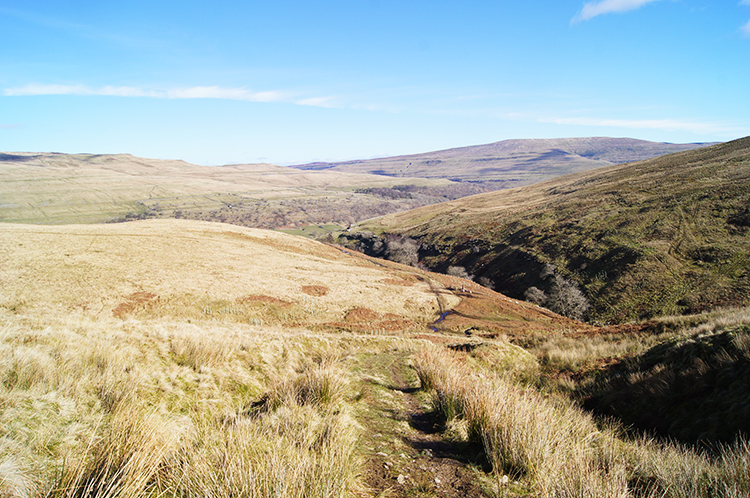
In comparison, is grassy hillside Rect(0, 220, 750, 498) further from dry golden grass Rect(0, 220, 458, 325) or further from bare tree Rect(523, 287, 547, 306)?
bare tree Rect(523, 287, 547, 306)

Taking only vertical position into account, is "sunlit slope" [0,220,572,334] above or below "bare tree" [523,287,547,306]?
above

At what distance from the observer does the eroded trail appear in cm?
385

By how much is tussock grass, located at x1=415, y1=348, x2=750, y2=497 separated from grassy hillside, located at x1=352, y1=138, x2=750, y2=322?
35.4m

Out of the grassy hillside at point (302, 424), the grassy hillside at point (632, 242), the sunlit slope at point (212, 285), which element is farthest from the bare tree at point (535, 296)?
the grassy hillside at point (302, 424)

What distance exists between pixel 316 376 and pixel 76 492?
13.3 ft

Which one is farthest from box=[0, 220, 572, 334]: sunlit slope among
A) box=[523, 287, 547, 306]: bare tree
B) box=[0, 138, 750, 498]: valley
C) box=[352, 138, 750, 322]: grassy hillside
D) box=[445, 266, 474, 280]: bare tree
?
box=[445, 266, 474, 280]: bare tree

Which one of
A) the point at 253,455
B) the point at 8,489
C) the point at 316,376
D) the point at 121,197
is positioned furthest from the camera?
the point at 121,197

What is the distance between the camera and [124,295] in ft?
67.8

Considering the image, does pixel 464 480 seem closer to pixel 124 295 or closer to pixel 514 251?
pixel 124 295

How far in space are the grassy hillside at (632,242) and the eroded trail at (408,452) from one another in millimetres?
35607

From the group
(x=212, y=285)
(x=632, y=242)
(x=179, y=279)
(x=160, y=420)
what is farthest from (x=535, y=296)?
(x=160, y=420)

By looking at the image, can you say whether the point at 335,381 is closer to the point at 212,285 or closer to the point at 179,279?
the point at 212,285

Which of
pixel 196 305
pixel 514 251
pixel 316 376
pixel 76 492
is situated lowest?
pixel 514 251

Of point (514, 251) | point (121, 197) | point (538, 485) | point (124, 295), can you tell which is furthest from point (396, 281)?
point (121, 197)
